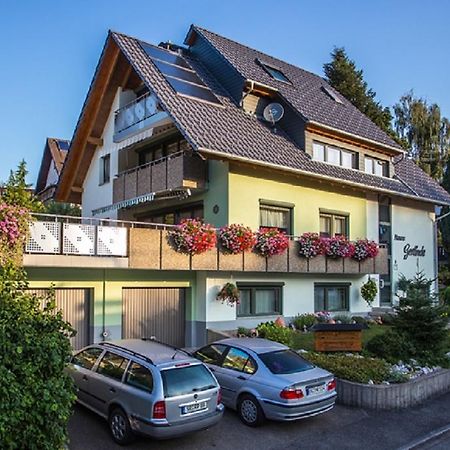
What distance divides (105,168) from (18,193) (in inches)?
523

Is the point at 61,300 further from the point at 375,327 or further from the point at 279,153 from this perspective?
the point at 375,327

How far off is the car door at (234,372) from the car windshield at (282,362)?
11.7 inches

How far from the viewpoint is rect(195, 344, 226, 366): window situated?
1127 centimetres

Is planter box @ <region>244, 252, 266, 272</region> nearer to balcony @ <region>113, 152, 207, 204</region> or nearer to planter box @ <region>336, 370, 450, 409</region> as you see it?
balcony @ <region>113, 152, 207, 204</region>

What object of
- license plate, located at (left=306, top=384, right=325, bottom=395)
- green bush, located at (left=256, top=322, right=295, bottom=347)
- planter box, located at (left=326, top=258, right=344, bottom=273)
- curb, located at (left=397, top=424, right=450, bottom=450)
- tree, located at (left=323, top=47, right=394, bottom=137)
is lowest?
curb, located at (left=397, top=424, right=450, bottom=450)

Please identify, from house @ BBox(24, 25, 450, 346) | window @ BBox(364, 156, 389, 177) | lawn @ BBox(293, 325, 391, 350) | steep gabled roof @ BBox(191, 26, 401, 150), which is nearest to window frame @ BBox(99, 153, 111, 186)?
house @ BBox(24, 25, 450, 346)

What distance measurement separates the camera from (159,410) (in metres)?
8.32

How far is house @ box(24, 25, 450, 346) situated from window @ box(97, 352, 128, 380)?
4047mm

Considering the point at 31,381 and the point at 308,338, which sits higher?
the point at 31,381

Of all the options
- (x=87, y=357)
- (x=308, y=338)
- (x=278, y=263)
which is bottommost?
(x=308, y=338)

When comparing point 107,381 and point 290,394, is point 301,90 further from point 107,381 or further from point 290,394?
point 107,381

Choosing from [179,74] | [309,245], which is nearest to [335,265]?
[309,245]

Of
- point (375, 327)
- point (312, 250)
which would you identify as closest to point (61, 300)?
point (312, 250)

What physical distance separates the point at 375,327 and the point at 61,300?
1242 centimetres
